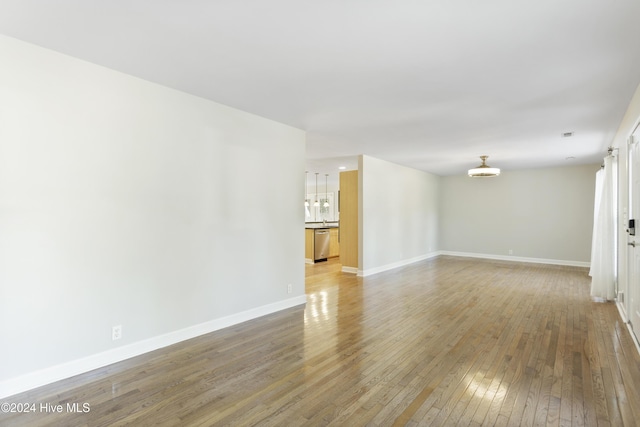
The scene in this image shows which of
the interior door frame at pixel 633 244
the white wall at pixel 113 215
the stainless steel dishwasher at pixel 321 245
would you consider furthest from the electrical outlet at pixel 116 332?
the stainless steel dishwasher at pixel 321 245


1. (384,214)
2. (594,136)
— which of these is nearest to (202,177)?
(384,214)

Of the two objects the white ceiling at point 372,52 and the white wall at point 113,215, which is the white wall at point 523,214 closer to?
the white ceiling at point 372,52

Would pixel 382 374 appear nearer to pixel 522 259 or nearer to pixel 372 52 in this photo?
pixel 372 52

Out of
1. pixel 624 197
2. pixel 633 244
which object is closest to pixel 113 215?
pixel 633 244

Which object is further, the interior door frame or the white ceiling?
the interior door frame

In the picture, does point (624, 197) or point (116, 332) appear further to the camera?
point (624, 197)

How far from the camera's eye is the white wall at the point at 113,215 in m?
2.43

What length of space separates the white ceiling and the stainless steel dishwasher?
16.4 feet

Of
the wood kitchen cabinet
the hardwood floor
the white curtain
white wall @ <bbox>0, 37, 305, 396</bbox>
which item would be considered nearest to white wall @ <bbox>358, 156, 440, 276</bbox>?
the wood kitchen cabinet

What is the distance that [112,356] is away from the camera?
2.88 metres

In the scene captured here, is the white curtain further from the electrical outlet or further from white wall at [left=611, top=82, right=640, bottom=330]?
the electrical outlet

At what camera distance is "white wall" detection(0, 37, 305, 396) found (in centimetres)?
243

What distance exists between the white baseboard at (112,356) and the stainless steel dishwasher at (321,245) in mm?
4813

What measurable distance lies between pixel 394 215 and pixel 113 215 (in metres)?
6.21
